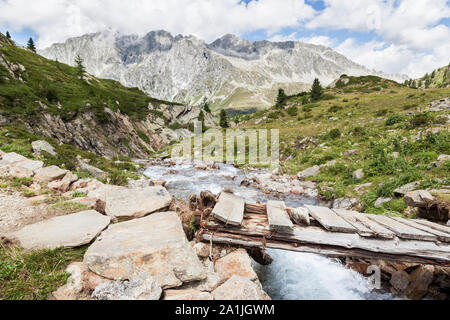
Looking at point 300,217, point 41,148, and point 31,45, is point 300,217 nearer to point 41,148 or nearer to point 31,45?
point 41,148

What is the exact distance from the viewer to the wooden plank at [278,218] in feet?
13.3

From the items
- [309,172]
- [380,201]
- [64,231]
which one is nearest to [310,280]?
[380,201]

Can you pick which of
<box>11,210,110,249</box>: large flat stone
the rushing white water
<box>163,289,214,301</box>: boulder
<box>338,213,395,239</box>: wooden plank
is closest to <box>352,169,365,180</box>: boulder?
the rushing white water

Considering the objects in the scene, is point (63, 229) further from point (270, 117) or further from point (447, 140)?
point (270, 117)

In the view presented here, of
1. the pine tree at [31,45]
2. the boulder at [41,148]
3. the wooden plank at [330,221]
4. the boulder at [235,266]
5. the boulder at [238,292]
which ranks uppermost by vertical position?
the pine tree at [31,45]

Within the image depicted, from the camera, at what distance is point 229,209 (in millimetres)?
4598

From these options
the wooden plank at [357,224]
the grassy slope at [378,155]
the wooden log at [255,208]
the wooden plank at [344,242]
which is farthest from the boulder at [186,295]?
the grassy slope at [378,155]

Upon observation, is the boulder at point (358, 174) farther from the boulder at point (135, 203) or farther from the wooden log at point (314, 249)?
the boulder at point (135, 203)

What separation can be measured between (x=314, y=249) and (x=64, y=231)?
5144 mm

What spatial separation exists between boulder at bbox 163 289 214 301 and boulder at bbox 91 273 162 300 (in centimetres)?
19

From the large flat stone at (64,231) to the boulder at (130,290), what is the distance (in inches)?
47.8

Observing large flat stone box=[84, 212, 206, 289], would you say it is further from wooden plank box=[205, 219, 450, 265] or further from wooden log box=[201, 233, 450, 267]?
wooden plank box=[205, 219, 450, 265]

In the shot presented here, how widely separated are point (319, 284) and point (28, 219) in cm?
784
